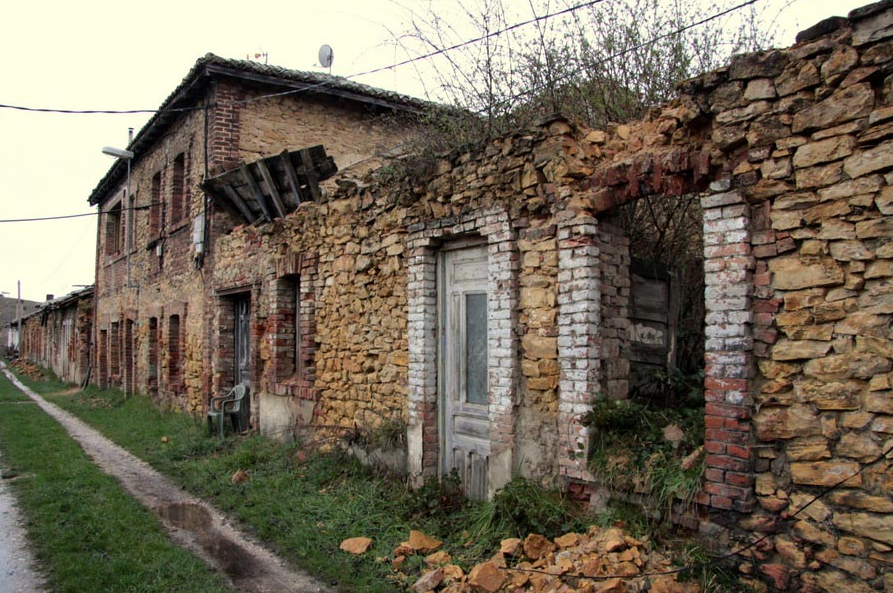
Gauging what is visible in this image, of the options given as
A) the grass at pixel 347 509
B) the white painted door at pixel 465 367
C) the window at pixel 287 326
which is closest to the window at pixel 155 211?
the window at pixel 287 326

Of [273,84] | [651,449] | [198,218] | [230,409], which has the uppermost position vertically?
[273,84]

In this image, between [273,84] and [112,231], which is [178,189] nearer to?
[273,84]

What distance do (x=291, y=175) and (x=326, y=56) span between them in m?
4.48

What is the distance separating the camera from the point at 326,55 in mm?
12750

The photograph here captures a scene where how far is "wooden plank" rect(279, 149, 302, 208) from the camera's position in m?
9.42

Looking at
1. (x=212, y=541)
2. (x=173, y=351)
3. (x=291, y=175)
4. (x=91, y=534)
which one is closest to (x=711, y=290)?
(x=212, y=541)

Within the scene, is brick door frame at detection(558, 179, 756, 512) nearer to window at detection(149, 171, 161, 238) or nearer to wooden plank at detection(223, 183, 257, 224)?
wooden plank at detection(223, 183, 257, 224)

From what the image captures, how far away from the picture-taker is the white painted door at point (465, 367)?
5.74 meters

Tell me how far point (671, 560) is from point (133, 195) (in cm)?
1701

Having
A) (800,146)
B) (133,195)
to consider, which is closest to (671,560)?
(800,146)

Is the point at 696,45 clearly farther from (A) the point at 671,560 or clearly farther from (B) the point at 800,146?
(A) the point at 671,560

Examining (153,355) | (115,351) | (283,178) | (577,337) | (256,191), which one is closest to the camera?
(577,337)

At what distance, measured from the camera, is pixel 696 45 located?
→ 6512 millimetres

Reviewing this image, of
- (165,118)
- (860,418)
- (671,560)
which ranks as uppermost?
(165,118)
